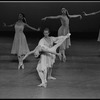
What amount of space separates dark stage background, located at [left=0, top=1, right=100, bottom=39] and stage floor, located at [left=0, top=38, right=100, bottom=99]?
517cm

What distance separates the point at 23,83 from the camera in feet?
29.4

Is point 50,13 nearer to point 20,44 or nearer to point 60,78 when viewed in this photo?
point 20,44

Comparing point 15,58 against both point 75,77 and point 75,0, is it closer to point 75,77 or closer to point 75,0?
point 75,77

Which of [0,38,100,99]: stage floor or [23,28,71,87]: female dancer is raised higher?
[23,28,71,87]: female dancer

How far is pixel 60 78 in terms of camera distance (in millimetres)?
9461

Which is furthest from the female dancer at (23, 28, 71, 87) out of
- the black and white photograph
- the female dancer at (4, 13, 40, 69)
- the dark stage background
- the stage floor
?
the dark stage background

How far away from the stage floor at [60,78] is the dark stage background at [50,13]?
5.17 meters

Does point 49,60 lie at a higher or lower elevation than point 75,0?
lower

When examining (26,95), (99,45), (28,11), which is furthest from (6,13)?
(26,95)

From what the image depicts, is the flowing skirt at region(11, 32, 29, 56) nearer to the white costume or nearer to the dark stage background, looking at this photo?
the white costume

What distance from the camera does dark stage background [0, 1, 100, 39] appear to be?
18219mm

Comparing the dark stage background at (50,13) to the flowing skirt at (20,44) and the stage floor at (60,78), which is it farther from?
the flowing skirt at (20,44)

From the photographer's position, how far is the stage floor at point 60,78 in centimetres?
812

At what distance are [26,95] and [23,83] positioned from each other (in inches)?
41.3
